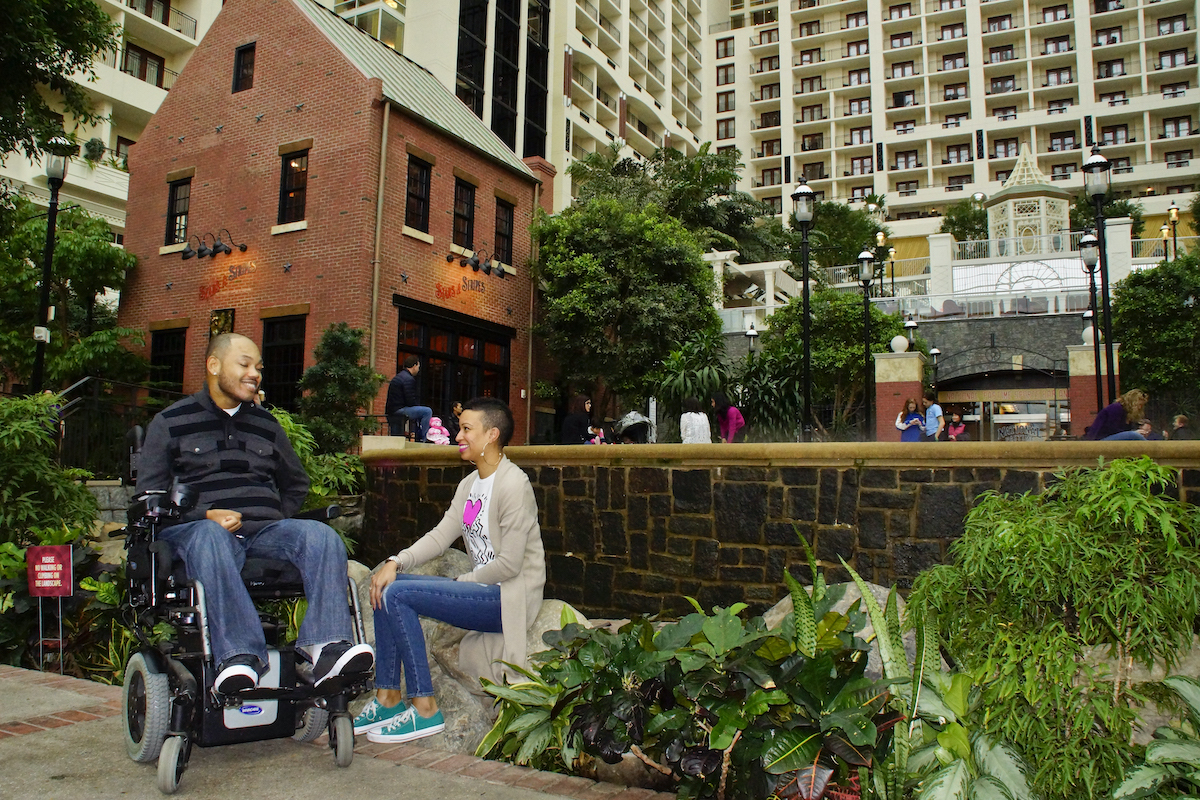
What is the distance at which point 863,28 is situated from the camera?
65.6m

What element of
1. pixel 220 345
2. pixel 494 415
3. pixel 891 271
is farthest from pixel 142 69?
pixel 494 415


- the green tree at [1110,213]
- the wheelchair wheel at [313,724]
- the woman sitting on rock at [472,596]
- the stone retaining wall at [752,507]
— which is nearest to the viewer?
the wheelchair wheel at [313,724]

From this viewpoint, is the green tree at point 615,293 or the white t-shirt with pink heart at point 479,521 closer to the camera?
the white t-shirt with pink heart at point 479,521

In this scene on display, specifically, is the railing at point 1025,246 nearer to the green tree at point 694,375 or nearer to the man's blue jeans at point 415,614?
the green tree at point 694,375

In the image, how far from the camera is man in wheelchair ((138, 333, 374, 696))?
10.6 feet

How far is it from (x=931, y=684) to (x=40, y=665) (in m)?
6.18

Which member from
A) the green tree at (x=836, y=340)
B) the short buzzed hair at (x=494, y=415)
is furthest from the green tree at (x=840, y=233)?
the short buzzed hair at (x=494, y=415)

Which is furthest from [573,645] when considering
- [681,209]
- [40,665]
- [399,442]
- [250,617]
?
[681,209]

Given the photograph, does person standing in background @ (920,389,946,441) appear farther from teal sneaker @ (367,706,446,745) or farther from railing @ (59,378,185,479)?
railing @ (59,378,185,479)

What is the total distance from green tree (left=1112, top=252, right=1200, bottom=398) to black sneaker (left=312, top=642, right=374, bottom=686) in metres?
25.7

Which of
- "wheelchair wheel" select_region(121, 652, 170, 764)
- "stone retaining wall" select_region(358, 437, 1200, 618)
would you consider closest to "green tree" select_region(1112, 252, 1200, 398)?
"stone retaining wall" select_region(358, 437, 1200, 618)

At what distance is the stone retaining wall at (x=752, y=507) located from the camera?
5.38 m

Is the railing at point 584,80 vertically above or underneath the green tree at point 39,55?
above

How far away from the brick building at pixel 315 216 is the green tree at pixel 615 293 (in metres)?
1.16
